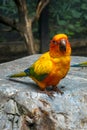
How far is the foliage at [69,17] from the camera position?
5.17m

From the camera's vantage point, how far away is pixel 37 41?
204 inches

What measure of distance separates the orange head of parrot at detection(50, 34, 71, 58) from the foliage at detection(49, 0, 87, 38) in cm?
261

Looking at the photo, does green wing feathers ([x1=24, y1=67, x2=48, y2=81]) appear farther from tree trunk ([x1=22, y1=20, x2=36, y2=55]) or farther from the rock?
tree trunk ([x1=22, y1=20, x2=36, y2=55])

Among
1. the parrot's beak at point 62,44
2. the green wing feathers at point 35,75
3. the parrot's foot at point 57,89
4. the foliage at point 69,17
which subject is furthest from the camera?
the foliage at point 69,17

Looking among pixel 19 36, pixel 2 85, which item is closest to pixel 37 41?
pixel 19 36

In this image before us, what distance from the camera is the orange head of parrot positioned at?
2471 mm

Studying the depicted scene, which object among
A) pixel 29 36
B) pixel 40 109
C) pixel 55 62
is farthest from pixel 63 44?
pixel 29 36

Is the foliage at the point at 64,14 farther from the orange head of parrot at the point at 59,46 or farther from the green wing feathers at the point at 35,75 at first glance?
the orange head of parrot at the point at 59,46

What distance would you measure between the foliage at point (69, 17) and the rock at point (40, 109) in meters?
2.46

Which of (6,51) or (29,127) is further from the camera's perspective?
(6,51)

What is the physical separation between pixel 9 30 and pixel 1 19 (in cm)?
24

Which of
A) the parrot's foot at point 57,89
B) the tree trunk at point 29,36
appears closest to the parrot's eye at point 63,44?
the parrot's foot at point 57,89

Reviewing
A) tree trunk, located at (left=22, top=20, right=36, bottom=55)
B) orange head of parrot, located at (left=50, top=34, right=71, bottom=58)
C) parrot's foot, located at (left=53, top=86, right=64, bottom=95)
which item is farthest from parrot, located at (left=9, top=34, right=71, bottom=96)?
tree trunk, located at (left=22, top=20, right=36, bottom=55)

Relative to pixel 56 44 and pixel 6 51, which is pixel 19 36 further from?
pixel 56 44
